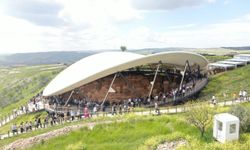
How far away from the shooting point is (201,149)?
2031 cm

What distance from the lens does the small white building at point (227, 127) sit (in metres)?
21.2

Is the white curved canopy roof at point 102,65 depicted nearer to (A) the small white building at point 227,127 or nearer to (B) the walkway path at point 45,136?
(B) the walkway path at point 45,136

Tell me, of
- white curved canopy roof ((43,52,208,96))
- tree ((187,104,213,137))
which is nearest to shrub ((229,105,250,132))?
tree ((187,104,213,137))

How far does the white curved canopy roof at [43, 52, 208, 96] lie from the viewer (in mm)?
38478

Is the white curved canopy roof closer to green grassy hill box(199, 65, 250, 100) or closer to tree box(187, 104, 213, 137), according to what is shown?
green grassy hill box(199, 65, 250, 100)

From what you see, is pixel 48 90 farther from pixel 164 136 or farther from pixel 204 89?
pixel 164 136

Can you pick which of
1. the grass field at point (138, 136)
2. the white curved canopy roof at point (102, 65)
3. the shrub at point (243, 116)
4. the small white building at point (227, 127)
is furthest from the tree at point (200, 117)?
the white curved canopy roof at point (102, 65)

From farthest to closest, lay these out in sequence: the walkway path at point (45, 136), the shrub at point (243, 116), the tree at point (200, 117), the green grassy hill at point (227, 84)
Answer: the green grassy hill at point (227, 84) → the walkway path at point (45, 136) → the tree at point (200, 117) → the shrub at point (243, 116)

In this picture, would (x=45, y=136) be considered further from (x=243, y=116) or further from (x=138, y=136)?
(x=243, y=116)

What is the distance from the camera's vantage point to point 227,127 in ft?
69.1

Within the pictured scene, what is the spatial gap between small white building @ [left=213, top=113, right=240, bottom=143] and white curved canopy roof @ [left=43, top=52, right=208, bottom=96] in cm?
1690

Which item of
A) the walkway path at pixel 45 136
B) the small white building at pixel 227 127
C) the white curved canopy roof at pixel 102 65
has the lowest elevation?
the walkway path at pixel 45 136

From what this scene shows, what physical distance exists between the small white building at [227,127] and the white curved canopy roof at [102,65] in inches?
665

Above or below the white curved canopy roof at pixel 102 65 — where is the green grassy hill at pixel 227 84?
below
